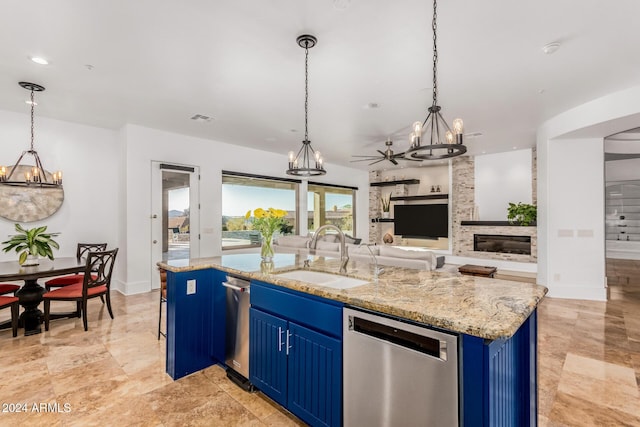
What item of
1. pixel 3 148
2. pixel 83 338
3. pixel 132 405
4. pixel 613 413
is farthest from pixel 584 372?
pixel 3 148

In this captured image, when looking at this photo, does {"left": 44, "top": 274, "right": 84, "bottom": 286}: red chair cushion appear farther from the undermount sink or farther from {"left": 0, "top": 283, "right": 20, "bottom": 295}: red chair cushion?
the undermount sink

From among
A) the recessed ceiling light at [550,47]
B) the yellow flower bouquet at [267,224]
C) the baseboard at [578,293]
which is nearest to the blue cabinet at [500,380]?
the yellow flower bouquet at [267,224]

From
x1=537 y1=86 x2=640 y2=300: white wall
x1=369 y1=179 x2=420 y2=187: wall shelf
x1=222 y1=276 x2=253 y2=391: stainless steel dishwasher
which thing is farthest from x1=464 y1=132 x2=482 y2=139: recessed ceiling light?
x1=222 y1=276 x2=253 y2=391: stainless steel dishwasher

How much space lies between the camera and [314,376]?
1.79 metres

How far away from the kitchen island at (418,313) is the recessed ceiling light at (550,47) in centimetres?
234

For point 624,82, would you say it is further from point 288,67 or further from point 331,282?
point 331,282

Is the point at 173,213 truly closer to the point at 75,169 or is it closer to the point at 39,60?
the point at 75,169

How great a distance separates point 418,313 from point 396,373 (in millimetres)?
338

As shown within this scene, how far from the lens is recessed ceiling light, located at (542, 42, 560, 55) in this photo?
9.11ft

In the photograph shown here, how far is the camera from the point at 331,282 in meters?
2.16

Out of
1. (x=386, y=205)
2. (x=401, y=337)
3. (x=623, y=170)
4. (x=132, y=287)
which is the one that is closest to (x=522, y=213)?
(x=386, y=205)

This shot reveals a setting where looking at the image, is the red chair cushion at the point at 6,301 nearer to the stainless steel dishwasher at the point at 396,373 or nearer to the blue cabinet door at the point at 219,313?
the blue cabinet door at the point at 219,313

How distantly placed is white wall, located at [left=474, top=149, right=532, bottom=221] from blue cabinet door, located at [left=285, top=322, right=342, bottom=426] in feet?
24.0

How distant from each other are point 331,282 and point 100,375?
2164 millimetres
